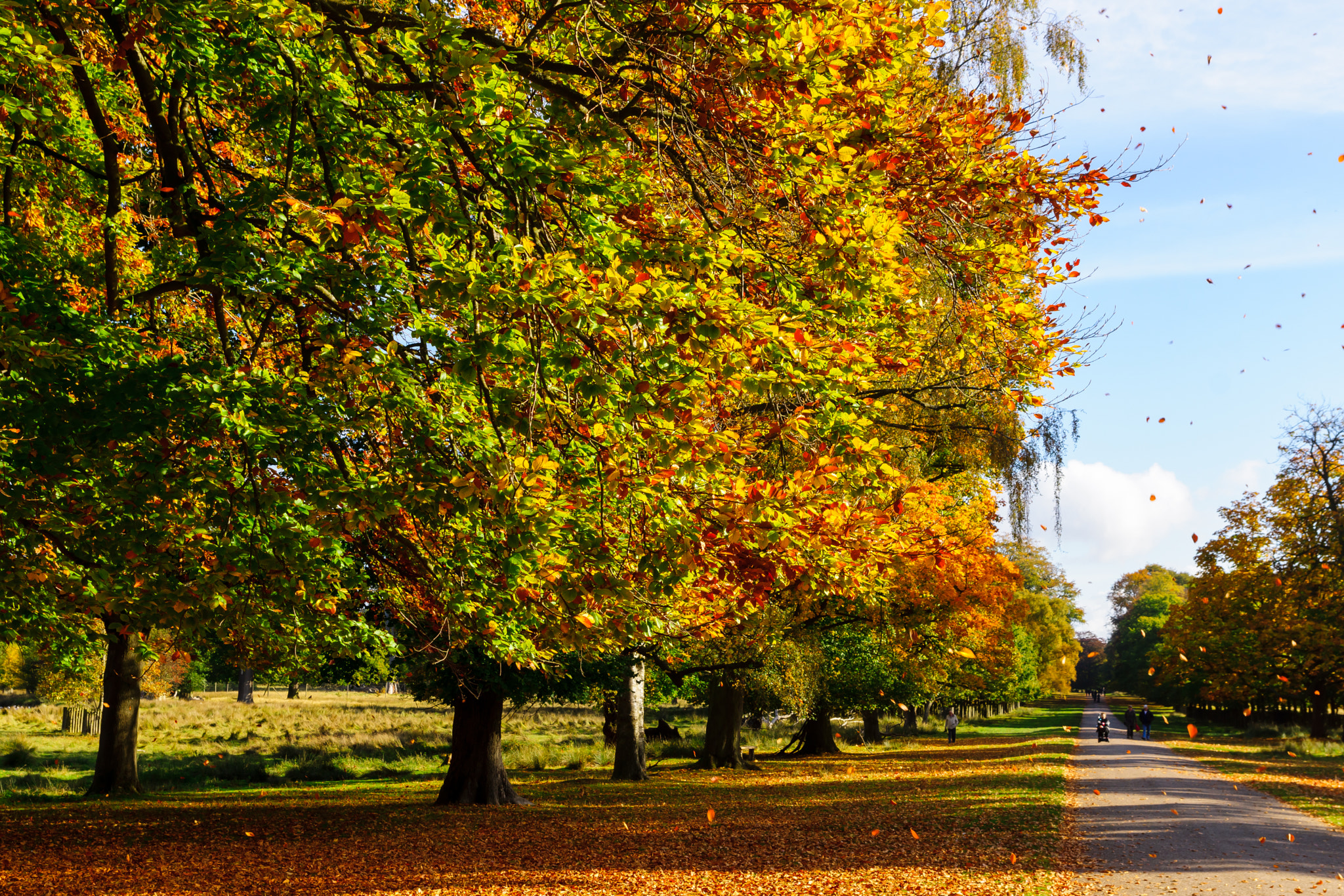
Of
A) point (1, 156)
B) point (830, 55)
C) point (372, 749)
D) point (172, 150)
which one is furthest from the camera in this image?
point (372, 749)

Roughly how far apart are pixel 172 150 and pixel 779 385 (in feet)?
18.6

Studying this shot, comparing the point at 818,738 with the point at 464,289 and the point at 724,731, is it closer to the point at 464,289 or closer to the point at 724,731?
the point at 724,731

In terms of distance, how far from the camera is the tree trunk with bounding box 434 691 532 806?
19.1 meters

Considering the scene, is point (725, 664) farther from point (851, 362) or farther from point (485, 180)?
point (485, 180)

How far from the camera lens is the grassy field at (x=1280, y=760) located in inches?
756

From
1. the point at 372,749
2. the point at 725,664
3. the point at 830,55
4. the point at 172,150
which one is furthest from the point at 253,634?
the point at 372,749

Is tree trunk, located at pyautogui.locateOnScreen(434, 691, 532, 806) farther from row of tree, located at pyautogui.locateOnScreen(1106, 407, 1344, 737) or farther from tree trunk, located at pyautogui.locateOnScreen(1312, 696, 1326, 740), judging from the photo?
tree trunk, located at pyautogui.locateOnScreen(1312, 696, 1326, 740)

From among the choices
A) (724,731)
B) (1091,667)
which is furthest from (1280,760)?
(1091,667)

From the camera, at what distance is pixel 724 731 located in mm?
29953

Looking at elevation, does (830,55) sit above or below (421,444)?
above

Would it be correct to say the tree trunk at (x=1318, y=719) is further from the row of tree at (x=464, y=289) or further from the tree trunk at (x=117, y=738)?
the tree trunk at (x=117, y=738)

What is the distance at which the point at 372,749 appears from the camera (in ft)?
116

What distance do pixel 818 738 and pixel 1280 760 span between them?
16070 millimetres

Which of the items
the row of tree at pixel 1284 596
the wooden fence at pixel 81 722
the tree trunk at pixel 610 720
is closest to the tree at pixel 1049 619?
the row of tree at pixel 1284 596
